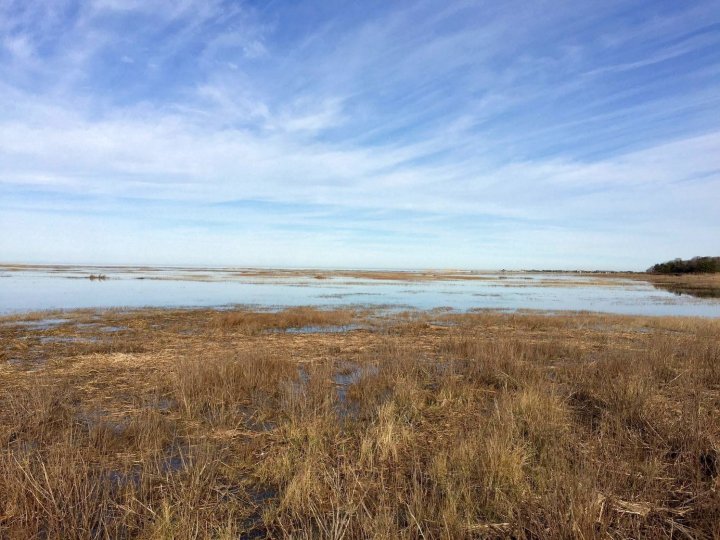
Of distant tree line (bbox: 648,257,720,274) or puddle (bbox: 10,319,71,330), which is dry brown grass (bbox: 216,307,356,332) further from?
distant tree line (bbox: 648,257,720,274)

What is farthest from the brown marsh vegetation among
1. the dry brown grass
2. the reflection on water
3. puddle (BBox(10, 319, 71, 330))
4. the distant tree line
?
the distant tree line

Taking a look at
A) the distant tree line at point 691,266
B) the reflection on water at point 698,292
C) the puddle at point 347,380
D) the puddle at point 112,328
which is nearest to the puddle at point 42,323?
the puddle at point 112,328

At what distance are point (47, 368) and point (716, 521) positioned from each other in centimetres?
1418

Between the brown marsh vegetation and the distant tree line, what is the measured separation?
104 meters

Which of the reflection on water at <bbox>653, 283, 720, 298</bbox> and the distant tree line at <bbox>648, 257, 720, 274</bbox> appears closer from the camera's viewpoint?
the reflection on water at <bbox>653, 283, 720, 298</bbox>

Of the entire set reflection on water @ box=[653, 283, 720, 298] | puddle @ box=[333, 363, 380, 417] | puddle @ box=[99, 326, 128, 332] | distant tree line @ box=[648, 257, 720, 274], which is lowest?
puddle @ box=[333, 363, 380, 417]

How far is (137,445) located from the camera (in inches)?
254

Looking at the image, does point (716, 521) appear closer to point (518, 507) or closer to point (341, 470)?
point (518, 507)

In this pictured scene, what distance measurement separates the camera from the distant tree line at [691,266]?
303 feet

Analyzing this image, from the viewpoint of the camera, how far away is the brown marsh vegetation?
4.26 meters

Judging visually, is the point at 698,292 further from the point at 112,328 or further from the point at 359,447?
the point at 112,328

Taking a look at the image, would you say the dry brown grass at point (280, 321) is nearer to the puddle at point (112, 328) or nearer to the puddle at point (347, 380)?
the puddle at point (112, 328)

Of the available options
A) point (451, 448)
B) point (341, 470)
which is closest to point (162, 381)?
point (341, 470)

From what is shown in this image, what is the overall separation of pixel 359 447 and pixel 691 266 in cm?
12116
